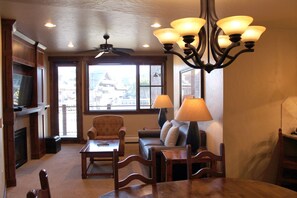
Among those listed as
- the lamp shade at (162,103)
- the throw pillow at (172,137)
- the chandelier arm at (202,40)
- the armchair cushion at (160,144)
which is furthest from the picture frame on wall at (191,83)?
the chandelier arm at (202,40)

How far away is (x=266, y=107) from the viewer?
398cm

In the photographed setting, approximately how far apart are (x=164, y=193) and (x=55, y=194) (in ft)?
8.39

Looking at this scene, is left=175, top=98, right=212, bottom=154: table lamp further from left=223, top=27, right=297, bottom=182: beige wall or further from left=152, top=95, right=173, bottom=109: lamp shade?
left=152, top=95, right=173, bottom=109: lamp shade

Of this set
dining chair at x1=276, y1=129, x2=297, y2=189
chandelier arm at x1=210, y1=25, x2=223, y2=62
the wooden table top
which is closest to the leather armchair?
the wooden table top

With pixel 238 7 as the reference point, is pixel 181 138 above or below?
below

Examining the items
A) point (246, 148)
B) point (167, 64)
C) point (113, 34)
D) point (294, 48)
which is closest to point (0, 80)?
point (113, 34)

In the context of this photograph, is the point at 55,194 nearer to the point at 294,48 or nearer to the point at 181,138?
the point at 181,138

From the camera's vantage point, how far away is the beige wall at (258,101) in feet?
12.8

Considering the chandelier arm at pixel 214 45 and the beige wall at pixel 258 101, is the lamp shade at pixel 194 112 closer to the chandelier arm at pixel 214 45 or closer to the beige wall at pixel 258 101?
the beige wall at pixel 258 101

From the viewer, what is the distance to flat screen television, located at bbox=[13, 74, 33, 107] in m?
5.09

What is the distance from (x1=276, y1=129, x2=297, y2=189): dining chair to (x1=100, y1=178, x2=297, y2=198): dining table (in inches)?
73.5

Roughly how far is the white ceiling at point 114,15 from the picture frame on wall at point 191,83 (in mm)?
1018

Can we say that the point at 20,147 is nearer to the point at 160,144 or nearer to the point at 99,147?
the point at 99,147

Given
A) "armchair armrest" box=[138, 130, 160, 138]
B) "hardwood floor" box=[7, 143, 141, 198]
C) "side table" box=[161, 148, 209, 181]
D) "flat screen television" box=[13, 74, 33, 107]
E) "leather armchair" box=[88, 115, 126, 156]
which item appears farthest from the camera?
"leather armchair" box=[88, 115, 126, 156]
